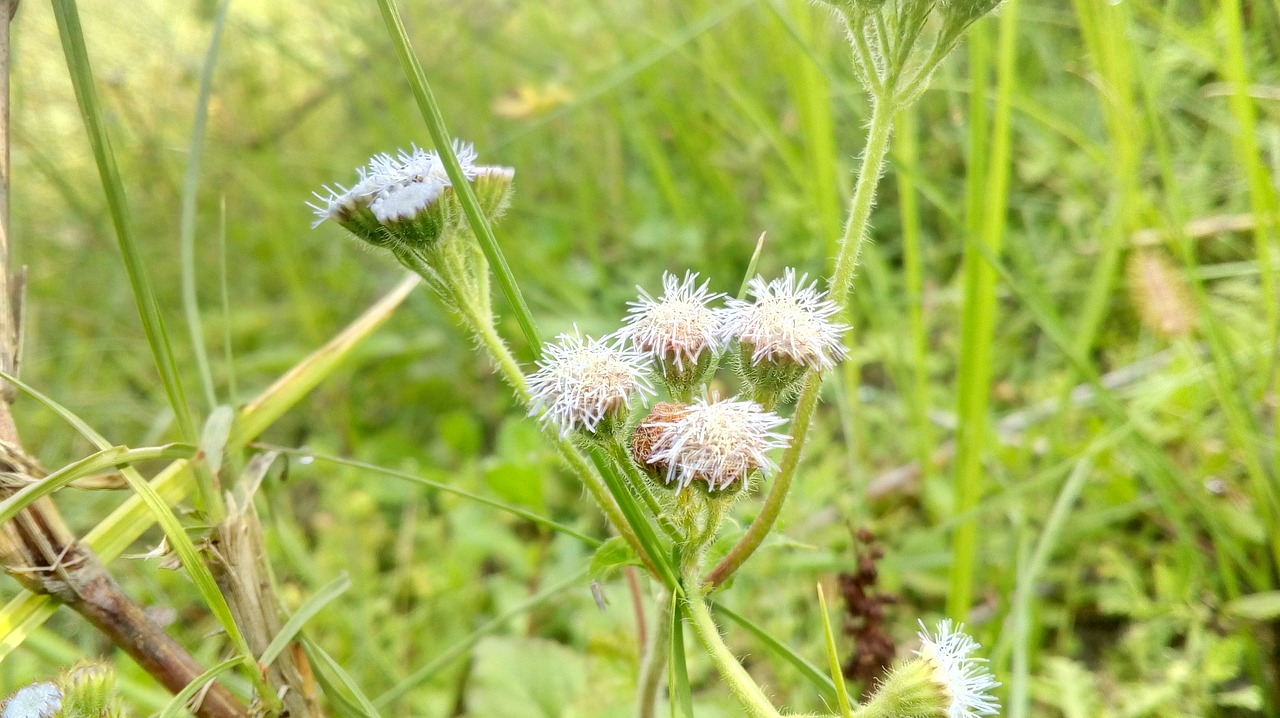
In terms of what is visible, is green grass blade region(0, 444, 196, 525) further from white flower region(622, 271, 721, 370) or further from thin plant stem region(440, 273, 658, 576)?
white flower region(622, 271, 721, 370)

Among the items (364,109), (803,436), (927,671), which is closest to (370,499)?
(364,109)

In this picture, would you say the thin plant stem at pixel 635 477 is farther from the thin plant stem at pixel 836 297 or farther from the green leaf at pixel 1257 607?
the green leaf at pixel 1257 607

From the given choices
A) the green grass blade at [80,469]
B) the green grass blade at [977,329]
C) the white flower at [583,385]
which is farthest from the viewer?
the green grass blade at [977,329]

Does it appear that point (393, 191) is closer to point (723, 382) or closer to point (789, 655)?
point (789, 655)

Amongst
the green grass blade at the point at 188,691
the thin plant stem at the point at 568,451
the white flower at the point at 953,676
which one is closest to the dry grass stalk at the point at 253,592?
the green grass blade at the point at 188,691

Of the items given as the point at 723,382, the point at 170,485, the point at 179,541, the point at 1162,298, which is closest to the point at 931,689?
the point at 179,541

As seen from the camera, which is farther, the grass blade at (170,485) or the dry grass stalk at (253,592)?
the dry grass stalk at (253,592)
